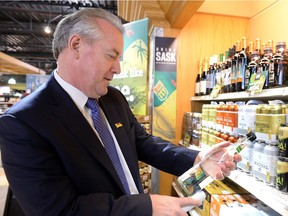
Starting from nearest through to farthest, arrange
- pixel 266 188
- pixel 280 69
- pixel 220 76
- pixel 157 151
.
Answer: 1. pixel 266 188
2. pixel 280 69
3. pixel 157 151
4. pixel 220 76

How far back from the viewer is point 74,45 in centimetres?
111

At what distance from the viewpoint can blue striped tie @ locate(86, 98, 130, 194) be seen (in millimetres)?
1176

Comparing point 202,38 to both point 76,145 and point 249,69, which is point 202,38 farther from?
point 76,145

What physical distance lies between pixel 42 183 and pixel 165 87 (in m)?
2.20

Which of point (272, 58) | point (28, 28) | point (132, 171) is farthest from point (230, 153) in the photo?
point (28, 28)

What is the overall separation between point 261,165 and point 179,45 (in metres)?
1.95

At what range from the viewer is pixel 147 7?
2799mm

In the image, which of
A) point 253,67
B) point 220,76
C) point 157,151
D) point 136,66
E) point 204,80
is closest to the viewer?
point 157,151

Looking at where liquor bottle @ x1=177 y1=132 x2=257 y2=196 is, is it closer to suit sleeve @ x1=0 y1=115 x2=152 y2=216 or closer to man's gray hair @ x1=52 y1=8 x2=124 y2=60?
suit sleeve @ x1=0 y1=115 x2=152 y2=216

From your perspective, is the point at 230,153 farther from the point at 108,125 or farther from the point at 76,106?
the point at 76,106

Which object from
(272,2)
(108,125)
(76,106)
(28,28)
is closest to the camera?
(76,106)

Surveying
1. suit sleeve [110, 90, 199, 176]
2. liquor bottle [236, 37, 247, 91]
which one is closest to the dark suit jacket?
suit sleeve [110, 90, 199, 176]

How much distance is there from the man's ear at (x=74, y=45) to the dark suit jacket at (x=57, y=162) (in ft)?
0.54

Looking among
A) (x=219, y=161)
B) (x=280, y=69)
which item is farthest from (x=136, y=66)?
(x=219, y=161)
